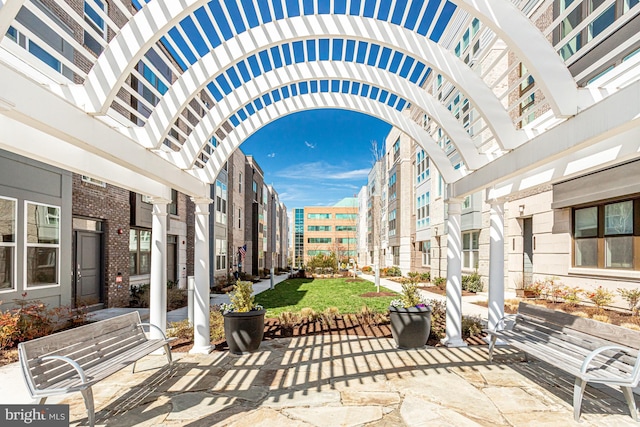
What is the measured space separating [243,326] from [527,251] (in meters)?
12.7

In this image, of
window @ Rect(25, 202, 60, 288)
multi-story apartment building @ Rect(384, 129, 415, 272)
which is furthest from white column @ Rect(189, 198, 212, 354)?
multi-story apartment building @ Rect(384, 129, 415, 272)

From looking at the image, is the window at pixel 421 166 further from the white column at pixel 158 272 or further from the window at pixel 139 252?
the white column at pixel 158 272

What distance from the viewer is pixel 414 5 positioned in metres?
5.21

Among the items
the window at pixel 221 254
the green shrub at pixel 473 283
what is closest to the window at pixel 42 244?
the window at pixel 221 254

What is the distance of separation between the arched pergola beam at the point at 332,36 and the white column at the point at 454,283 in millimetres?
2525

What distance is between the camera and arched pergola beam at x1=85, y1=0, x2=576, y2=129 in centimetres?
406

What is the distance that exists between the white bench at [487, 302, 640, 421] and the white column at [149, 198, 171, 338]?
5578 millimetres

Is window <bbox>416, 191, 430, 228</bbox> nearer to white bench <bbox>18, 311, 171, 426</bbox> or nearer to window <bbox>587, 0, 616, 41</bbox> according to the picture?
window <bbox>587, 0, 616, 41</bbox>

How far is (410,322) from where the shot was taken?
7074 mm

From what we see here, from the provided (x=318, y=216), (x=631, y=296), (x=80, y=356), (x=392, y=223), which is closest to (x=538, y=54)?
(x=80, y=356)

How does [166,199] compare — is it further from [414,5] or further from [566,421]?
[566,421]

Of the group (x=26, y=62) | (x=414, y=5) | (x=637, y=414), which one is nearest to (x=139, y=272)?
(x=26, y=62)

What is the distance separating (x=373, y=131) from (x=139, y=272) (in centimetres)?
1736

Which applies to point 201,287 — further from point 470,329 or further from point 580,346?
point 580,346
